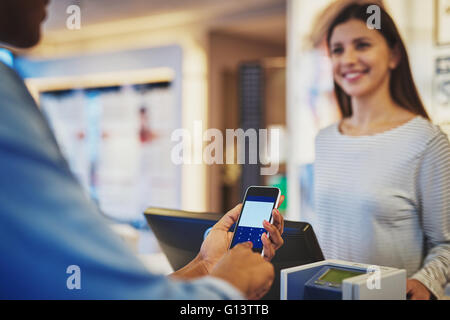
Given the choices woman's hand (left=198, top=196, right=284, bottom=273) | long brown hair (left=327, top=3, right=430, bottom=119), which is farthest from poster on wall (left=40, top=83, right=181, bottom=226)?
woman's hand (left=198, top=196, right=284, bottom=273)

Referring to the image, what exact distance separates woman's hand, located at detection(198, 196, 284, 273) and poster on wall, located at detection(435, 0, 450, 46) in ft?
5.99

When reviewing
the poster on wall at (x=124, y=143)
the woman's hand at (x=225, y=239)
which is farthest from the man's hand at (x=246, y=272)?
the poster on wall at (x=124, y=143)

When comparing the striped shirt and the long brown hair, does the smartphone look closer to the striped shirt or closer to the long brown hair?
the striped shirt

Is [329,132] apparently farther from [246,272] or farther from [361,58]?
[246,272]

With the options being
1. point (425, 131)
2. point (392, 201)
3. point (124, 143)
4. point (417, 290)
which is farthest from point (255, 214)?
point (124, 143)

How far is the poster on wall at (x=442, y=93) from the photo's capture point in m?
2.46

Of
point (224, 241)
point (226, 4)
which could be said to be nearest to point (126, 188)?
point (226, 4)

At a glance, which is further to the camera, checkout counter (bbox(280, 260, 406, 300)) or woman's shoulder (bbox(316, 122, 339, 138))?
woman's shoulder (bbox(316, 122, 339, 138))

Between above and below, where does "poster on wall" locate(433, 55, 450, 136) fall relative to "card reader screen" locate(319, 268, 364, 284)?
above

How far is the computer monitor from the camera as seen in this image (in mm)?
1129

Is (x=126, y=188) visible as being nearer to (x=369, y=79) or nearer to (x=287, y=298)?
(x=369, y=79)

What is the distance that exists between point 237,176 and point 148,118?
4.27 feet

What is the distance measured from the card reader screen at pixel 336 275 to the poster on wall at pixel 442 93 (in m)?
1.66

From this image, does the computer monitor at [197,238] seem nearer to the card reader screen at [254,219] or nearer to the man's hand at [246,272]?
the card reader screen at [254,219]
